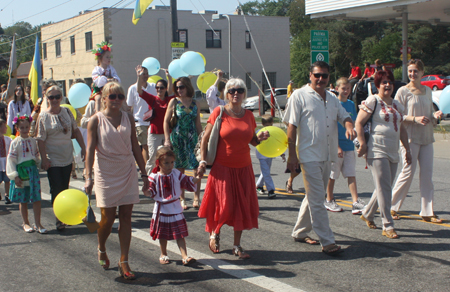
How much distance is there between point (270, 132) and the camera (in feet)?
19.1

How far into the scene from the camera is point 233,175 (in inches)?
206

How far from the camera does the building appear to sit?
39.3 metres

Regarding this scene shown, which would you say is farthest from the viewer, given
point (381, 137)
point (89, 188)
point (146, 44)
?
point (146, 44)

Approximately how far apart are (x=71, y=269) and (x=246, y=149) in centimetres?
218

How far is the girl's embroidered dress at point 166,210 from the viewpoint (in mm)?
5008

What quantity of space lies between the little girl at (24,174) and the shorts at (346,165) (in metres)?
4.07

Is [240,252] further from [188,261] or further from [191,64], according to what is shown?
[191,64]

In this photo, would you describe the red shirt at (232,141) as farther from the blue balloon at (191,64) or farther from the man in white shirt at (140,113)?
the blue balloon at (191,64)

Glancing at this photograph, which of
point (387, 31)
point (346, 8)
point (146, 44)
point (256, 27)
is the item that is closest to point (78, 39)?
point (146, 44)

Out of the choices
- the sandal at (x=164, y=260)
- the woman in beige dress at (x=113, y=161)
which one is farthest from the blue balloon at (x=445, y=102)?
the woman in beige dress at (x=113, y=161)

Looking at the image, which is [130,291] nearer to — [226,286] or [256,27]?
[226,286]

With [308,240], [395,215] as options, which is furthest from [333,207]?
[308,240]

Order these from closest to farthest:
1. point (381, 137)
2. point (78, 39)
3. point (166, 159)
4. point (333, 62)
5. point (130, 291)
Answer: point (130, 291)
point (166, 159)
point (381, 137)
point (78, 39)
point (333, 62)

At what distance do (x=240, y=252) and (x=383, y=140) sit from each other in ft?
7.00
